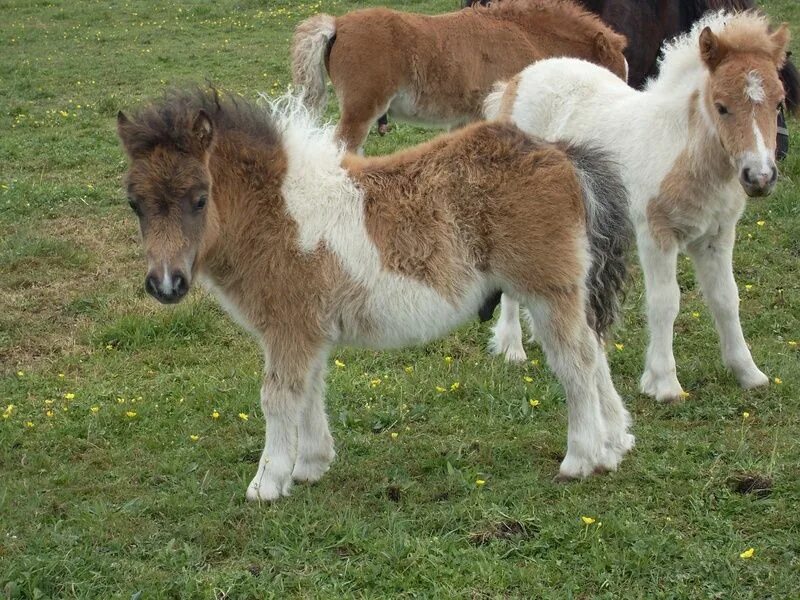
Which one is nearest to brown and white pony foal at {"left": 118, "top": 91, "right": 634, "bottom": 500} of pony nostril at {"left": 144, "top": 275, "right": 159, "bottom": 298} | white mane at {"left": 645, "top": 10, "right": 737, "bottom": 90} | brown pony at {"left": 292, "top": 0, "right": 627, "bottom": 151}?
pony nostril at {"left": 144, "top": 275, "right": 159, "bottom": 298}

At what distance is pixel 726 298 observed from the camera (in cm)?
551

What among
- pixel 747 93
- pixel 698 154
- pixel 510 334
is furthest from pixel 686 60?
pixel 510 334

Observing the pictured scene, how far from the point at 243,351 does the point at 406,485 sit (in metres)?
2.31

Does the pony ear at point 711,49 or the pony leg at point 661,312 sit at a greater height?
the pony ear at point 711,49

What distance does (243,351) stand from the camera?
6461mm

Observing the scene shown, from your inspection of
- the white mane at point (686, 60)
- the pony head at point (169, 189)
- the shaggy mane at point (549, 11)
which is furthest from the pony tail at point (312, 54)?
the pony head at point (169, 189)

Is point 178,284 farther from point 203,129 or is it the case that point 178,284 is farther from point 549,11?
point 549,11

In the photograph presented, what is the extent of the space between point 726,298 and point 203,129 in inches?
124

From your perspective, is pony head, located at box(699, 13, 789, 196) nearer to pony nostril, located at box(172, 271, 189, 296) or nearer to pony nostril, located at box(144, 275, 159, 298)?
pony nostril, located at box(172, 271, 189, 296)

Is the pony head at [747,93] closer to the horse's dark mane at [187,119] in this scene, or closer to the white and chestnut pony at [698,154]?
the white and chestnut pony at [698,154]

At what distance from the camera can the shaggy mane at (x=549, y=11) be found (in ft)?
28.5

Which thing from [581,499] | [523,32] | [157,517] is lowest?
[157,517]

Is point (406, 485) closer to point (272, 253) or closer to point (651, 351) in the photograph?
point (272, 253)

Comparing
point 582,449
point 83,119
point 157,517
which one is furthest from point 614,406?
point 83,119
